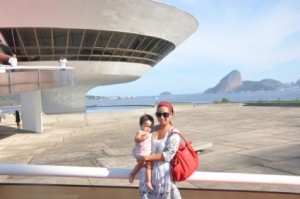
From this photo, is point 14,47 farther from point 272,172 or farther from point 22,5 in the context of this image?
point 272,172

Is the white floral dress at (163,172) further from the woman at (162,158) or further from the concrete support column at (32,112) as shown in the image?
the concrete support column at (32,112)

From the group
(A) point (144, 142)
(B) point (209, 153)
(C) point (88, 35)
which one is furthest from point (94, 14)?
(A) point (144, 142)

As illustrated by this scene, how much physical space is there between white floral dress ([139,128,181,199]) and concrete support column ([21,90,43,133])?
18571mm

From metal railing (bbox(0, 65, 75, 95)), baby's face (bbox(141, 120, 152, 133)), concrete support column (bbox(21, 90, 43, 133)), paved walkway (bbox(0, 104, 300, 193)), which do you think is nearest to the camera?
baby's face (bbox(141, 120, 152, 133))

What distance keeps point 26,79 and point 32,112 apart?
5223 mm

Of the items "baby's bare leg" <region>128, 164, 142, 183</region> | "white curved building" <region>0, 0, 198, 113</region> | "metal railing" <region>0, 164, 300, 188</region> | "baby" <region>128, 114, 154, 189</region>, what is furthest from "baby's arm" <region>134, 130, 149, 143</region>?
"white curved building" <region>0, 0, 198, 113</region>

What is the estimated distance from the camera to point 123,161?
10.5m

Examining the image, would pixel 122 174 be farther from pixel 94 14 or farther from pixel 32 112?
pixel 94 14

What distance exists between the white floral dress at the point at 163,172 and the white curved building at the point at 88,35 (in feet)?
111

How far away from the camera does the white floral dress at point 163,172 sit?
348cm

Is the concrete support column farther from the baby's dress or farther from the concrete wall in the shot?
the baby's dress

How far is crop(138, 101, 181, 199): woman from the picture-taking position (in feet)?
11.4

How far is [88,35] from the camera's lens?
1531 inches

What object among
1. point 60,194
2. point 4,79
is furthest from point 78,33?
point 60,194
